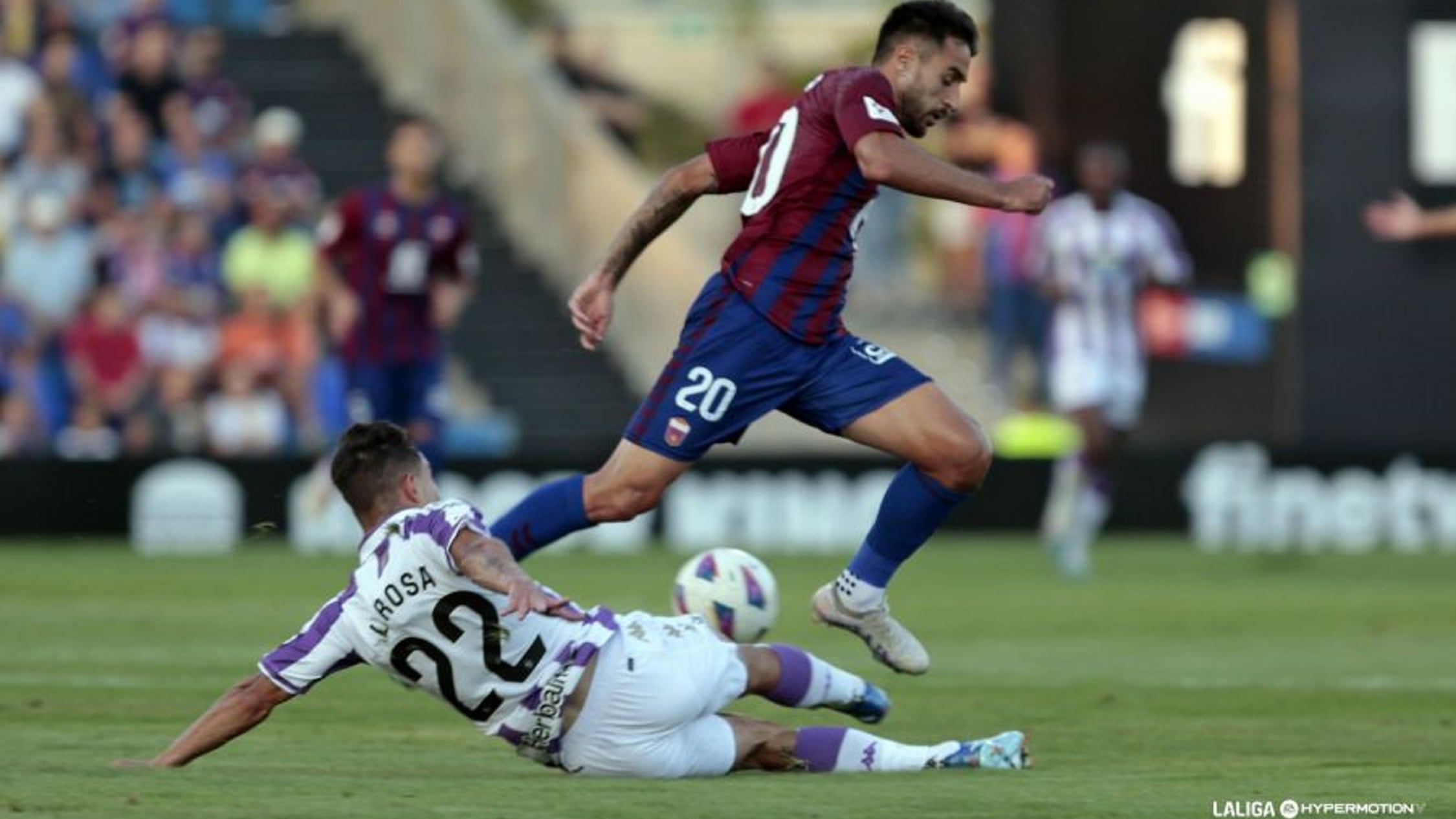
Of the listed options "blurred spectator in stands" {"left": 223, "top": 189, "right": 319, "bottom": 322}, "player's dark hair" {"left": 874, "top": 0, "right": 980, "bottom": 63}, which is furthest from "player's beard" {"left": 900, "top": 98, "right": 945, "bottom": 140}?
"blurred spectator in stands" {"left": 223, "top": 189, "right": 319, "bottom": 322}

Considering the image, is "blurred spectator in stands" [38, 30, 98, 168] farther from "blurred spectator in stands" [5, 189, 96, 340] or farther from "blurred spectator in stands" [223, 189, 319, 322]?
"blurred spectator in stands" [223, 189, 319, 322]

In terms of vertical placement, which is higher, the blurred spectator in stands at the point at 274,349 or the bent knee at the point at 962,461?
the blurred spectator in stands at the point at 274,349

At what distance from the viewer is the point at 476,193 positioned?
1008 inches

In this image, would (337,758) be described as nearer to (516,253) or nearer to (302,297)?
(302,297)

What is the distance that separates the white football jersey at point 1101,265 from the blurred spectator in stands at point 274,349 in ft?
19.2

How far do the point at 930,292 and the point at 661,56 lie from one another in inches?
191

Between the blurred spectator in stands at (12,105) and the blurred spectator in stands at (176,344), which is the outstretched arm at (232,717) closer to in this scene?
the blurred spectator in stands at (176,344)

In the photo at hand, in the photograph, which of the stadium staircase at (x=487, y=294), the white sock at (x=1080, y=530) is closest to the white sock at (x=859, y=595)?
the white sock at (x=1080, y=530)

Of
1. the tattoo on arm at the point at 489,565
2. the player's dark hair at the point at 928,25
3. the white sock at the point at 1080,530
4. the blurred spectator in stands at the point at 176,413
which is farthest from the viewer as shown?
the blurred spectator in stands at the point at 176,413

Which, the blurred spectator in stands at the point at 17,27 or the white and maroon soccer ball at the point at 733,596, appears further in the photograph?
the blurred spectator in stands at the point at 17,27

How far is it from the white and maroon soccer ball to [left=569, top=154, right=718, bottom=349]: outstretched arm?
0.88m

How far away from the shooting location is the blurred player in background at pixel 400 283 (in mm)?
18234

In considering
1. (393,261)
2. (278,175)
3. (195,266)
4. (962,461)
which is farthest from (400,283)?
(962,461)

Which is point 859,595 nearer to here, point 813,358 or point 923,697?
point 813,358
